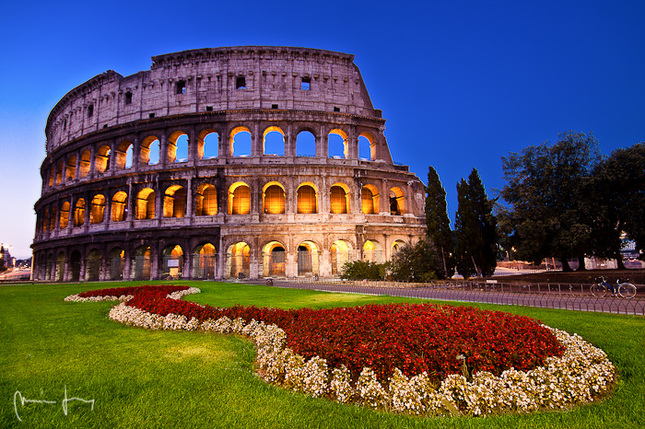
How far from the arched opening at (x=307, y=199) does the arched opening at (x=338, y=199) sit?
1897mm

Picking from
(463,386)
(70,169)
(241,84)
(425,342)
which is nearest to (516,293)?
(425,342)

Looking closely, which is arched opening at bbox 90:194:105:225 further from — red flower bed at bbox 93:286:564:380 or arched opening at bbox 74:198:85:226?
red flower bed at bbox 93:286:564:380

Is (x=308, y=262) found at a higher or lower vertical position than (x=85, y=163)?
lower

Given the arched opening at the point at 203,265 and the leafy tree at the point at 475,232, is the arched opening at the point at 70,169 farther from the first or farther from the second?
the leafy tree at the point at 475,232

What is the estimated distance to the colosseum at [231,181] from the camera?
3111 centimetres

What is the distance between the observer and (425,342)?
4.79 meters

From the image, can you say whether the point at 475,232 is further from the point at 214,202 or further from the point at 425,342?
the point at 214,202

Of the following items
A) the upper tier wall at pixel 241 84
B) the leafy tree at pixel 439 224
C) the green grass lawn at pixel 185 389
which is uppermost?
the upper tier wall at pixel 241 84

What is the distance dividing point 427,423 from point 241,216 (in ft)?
96.0

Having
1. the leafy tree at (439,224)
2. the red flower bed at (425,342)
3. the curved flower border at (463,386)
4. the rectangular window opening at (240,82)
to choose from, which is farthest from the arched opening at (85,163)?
the curved flower border at (463,386)

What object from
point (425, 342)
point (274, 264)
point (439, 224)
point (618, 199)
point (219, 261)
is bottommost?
point (425, 342)

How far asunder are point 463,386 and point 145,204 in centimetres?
3694

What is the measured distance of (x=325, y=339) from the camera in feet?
17.6

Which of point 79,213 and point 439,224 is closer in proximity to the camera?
point 439,224
